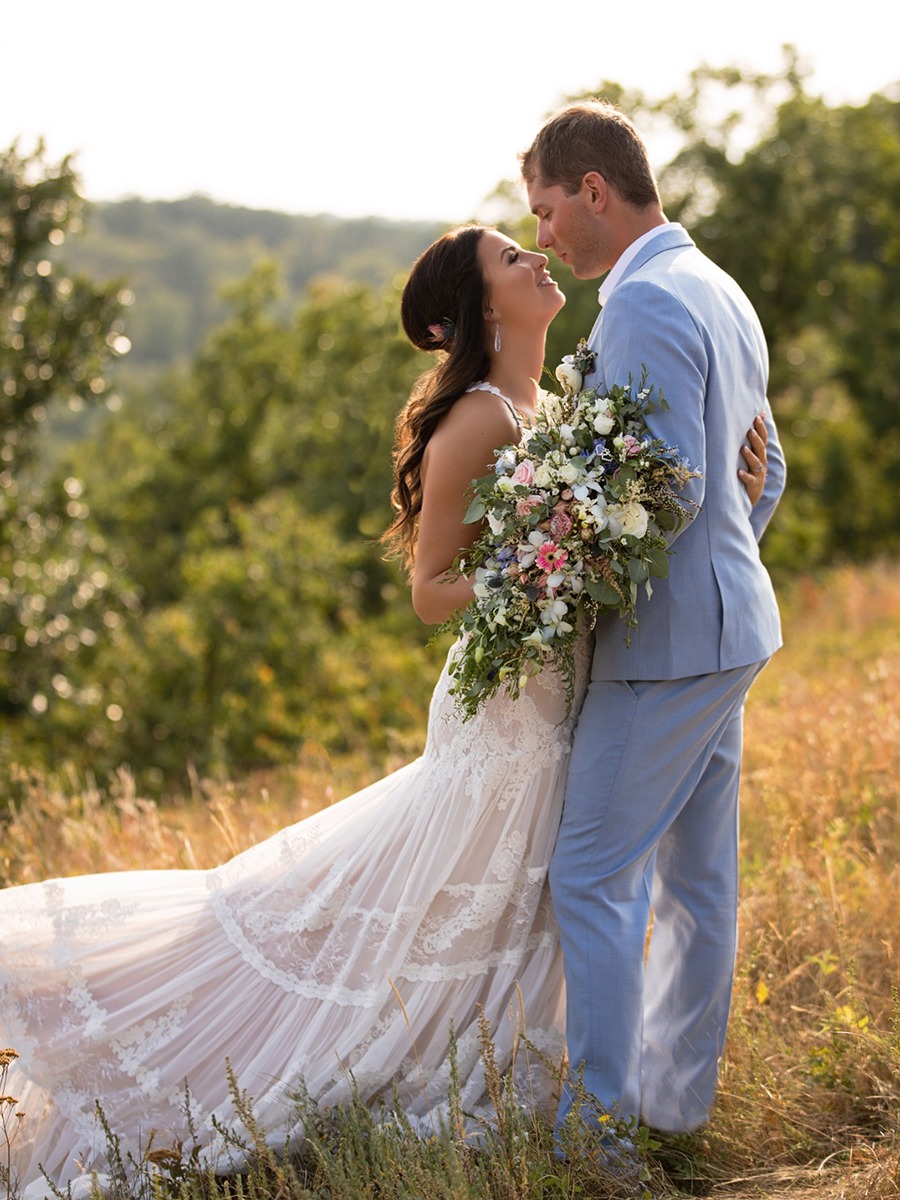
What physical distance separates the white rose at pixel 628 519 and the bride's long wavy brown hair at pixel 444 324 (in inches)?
32.9

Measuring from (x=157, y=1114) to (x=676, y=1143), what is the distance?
146cm

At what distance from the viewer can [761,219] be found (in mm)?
17031

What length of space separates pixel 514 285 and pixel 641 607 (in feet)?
3.54

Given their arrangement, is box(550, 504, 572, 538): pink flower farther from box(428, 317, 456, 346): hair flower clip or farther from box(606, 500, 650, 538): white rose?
box(428, 317, 456, 346): hair flower clip

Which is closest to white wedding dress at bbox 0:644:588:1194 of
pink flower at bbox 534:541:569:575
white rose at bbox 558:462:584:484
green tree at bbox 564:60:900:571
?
pink flower at bbox 534:541:569:575

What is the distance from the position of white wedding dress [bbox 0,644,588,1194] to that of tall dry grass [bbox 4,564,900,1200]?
1.35ft

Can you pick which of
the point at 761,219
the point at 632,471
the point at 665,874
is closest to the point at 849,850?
the point at 665,874

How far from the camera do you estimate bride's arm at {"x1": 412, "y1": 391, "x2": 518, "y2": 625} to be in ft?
10.8

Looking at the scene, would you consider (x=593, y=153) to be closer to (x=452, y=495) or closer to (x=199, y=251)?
(x=452, y=495)

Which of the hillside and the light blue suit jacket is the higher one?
the hillside

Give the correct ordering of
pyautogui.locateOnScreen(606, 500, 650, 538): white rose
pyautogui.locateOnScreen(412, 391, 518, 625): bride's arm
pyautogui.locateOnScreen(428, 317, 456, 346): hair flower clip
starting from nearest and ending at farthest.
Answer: pyautogui.locateOnScreen(606, 500, 650, 538): white rose, pyautogui.locateOnScreen(412, 391, 518, 625): bride's arm, pyautogui.locateOnScreen(428, 317, 456, 346): hair flower clip

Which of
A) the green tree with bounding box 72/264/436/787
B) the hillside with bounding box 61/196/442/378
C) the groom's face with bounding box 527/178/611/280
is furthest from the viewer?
the hillside with bounding box 61/196/442/378

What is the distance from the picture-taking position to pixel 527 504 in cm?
284

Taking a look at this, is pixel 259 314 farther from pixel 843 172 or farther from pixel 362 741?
pixel 362 741
